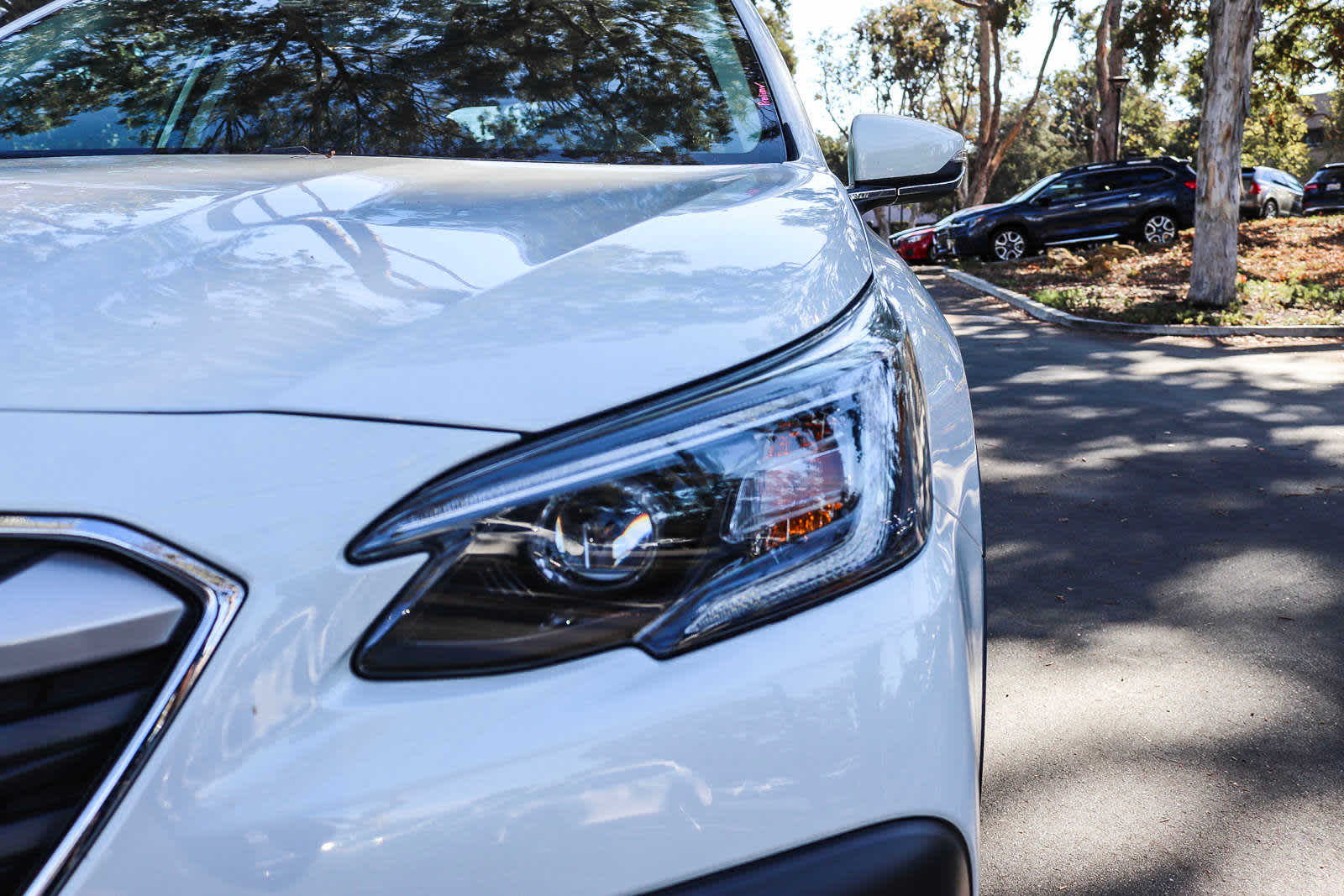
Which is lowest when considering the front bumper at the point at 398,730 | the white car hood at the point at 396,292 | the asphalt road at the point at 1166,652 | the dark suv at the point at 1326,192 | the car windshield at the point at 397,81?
the dark suv at the point at 1326,192

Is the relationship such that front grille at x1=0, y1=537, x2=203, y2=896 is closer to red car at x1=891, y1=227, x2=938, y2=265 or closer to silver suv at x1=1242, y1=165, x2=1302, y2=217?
red car at x1=891, y1=227, x2=938, y2=265

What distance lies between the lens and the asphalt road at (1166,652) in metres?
2.16

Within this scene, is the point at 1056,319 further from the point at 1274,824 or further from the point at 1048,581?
the point at 1274,824

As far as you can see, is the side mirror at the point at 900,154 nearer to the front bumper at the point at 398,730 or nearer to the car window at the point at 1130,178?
the front bumper at the point at 398,730

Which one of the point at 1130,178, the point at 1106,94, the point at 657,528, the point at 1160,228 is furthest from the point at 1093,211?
the point at 657,528

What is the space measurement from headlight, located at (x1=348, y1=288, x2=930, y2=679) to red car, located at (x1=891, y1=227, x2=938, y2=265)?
2102 cm

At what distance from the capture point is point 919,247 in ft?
71.2

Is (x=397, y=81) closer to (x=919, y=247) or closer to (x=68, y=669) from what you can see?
(x=68, y=669)

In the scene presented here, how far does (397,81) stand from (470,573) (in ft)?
5.41

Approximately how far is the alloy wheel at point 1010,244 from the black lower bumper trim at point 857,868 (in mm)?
20092

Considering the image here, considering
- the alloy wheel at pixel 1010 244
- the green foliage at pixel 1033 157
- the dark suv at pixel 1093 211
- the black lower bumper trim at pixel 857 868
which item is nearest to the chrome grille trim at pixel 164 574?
the black lower bumper trim at pixel 857 868

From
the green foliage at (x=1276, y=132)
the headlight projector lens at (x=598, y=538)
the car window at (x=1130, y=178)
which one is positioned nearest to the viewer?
the headlight projector lens at (x=598, y=538)

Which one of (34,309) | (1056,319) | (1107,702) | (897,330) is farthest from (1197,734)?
(1056,319)

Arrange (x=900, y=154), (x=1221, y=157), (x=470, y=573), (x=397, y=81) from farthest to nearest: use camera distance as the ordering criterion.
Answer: (x=1221, y=157)
(x=900, y=154)
(x=397, y=81)
(x=470, y=573)
